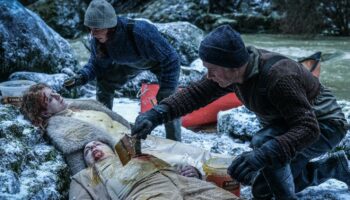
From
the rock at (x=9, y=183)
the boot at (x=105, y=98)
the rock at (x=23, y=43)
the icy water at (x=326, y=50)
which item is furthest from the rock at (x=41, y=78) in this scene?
the icy water at (x=326, y=50)

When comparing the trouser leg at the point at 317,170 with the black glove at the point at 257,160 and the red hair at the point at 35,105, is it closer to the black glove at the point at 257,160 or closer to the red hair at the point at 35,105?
the black glove at the point at 257,160

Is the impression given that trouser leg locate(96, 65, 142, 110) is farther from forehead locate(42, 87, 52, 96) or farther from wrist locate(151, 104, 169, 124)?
wrist locate(151, 104, 169, 124)

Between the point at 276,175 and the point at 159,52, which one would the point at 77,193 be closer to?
the point at 276,175

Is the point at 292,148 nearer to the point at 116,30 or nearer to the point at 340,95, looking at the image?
the point at 116,30

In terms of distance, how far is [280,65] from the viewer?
251 cm

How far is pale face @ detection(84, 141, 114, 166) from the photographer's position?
133 inches

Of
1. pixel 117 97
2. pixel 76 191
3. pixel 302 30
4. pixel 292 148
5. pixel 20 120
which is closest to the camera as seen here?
pixel 292 148

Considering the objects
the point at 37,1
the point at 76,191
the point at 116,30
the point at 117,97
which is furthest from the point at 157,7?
the point at 76,191

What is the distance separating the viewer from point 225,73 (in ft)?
8.31

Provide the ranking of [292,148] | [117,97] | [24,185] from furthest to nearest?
[117,97]
[24,185]
[292,148]

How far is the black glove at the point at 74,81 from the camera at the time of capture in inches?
166

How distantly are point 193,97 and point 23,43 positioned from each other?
10.9 feet

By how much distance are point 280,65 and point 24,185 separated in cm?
152

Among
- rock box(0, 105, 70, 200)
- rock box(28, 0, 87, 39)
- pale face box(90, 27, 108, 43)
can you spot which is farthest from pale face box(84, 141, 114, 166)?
rock box(28, 0, 87, 39)
